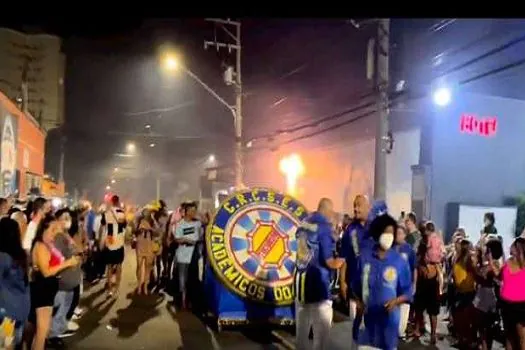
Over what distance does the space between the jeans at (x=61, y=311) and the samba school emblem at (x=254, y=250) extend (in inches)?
74.5

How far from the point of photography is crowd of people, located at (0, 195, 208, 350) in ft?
19.8

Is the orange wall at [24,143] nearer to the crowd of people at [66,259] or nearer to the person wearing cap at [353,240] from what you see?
the crowd of people at [66,259]

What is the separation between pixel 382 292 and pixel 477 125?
572 inches

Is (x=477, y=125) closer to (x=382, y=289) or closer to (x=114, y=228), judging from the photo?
(x=114, y=228)

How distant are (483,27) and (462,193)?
4501 millimetres

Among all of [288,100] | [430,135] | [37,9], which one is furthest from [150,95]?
[37,9]

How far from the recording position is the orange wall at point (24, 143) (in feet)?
52.7

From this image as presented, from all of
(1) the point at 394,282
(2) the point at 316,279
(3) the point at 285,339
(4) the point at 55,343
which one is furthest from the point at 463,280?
(4) the point at 55,343

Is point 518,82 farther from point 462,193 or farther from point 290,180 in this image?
point 290,180

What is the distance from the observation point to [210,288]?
9484mm

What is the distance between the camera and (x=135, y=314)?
1039 cm

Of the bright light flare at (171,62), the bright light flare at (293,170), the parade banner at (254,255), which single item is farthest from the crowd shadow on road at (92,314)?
the bright light flare at (293,170)

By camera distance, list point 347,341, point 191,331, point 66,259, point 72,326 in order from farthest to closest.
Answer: point 191,331 → point 72,326 → point 347,341 → point 66,259

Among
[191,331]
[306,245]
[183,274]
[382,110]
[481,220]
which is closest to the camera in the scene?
[306,245]
